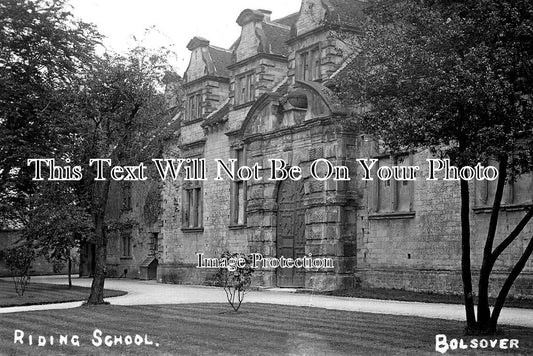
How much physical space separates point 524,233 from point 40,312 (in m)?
14.2

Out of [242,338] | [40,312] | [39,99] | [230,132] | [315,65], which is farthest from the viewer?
[230,132]

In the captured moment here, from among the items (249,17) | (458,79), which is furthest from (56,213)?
(249,17)

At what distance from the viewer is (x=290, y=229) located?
31797 mm

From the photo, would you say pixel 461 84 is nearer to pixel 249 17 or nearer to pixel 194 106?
pixel 249 17

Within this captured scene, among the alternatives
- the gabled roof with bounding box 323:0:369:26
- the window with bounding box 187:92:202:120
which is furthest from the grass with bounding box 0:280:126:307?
the gabled roof with bounding box 323:0:369:26

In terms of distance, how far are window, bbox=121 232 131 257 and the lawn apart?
95.1 ft

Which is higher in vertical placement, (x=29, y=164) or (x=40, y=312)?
(x=29, y=164)

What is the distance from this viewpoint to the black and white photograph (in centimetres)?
1398

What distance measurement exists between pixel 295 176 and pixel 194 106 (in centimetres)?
1249

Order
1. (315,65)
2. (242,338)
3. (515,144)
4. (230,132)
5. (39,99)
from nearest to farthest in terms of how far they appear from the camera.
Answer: (515,144) → (242,338) → (39,99) → (315,65) → (230,132)

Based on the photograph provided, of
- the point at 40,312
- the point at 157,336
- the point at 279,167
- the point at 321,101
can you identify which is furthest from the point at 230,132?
the point at 157,336

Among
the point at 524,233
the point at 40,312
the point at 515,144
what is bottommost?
the point at 40,312

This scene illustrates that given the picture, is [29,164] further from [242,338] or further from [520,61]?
[520,61]

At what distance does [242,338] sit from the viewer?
1462cm
